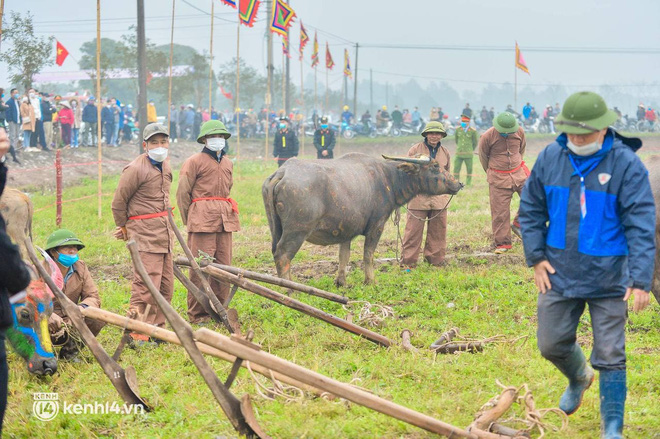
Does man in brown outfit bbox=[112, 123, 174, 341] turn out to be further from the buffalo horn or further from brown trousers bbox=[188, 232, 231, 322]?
the buffalo horn

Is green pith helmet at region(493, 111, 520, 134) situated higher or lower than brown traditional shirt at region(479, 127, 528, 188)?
higher

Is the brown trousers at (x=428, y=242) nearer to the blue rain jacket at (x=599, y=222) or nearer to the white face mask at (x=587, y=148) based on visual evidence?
the blue rain jacket at (x=599, y=222)

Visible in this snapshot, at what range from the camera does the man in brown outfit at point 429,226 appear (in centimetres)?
1095

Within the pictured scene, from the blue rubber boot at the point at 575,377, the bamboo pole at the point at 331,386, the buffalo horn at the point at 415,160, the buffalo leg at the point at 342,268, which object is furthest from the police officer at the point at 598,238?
the buffalo horn at the point at 415,160

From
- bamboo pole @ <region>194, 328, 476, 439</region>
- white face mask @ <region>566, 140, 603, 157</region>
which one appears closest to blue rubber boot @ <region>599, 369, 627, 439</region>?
bamboo pole @ <region>194, 328, 476, 439</region>

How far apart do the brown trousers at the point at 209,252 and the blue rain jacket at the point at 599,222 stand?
14.4 feet

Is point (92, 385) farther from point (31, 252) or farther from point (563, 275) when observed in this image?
point (563, 275)

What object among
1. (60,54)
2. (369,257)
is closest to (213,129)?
(369,257)

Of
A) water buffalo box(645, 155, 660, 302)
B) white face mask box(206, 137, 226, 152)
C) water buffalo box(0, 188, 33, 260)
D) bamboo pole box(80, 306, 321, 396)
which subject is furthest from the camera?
white face mask box(206, 137, 226, 152)

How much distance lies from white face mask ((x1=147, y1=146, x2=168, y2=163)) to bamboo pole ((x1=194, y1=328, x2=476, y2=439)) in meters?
3.61

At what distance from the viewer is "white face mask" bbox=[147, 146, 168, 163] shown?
7.54 metres

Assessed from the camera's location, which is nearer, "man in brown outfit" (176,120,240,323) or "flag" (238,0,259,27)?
"man in brown outfit" (176,120,240,323)

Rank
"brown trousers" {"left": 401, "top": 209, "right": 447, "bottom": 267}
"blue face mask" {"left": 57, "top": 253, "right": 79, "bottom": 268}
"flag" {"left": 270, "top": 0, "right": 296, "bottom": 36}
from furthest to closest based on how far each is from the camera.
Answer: "flag" {"left": 270, "top": 0, "right": 296, "bottom": 36} → "brown trousers" {"left": 401, "top": 209, "right": 447, "bottom": 267} → "blue face mask" {"left": 57, "top": 253, "right": 79, "bottom": 268}

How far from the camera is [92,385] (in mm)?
6031
